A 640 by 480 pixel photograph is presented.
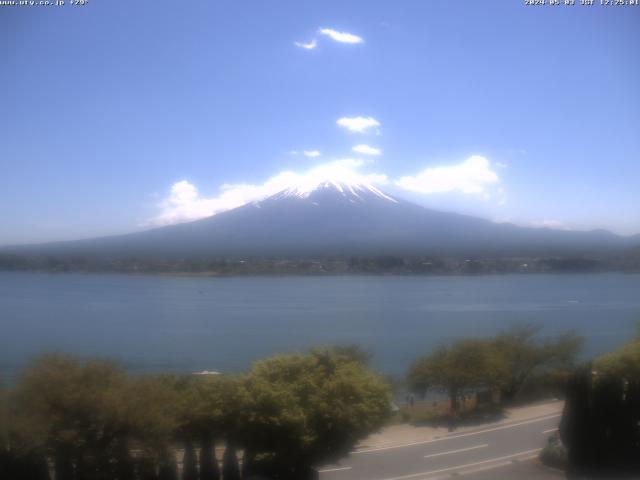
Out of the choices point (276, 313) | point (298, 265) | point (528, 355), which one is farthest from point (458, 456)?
point (298, 265)

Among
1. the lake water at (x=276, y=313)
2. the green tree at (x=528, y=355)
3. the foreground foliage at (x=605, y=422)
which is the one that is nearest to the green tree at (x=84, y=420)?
the lake water at (x=276, y=313)

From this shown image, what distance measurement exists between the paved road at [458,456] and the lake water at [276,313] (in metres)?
2.07

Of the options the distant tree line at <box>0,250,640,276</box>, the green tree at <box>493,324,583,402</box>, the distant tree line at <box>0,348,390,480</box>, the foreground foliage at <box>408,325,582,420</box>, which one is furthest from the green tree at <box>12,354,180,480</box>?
the distant tree line at <box>0,250,640,276</box>

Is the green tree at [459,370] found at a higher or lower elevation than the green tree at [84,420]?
lower

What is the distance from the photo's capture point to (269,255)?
79.6 feet

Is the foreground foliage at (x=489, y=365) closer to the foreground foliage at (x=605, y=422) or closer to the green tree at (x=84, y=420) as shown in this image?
the foreground foliage at (x=605, y=422)

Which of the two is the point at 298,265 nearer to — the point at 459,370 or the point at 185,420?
the point at 459,370

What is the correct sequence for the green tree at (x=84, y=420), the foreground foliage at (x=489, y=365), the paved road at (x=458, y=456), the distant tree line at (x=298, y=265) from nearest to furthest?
the green tree at (x=84, y=420)
the paved road at (x=458, y=456)
the foreground foliage at (x=489, y=365)
the distant tree line at (x=298, y=265)

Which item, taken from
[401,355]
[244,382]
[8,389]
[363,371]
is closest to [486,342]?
[401,355]

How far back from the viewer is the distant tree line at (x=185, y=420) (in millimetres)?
4453

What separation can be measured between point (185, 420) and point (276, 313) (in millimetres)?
10324

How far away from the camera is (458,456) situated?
18.1 feet

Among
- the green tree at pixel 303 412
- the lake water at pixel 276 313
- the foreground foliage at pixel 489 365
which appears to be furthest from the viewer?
the lake water at pixel 276 313

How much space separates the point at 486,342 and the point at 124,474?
533cm
